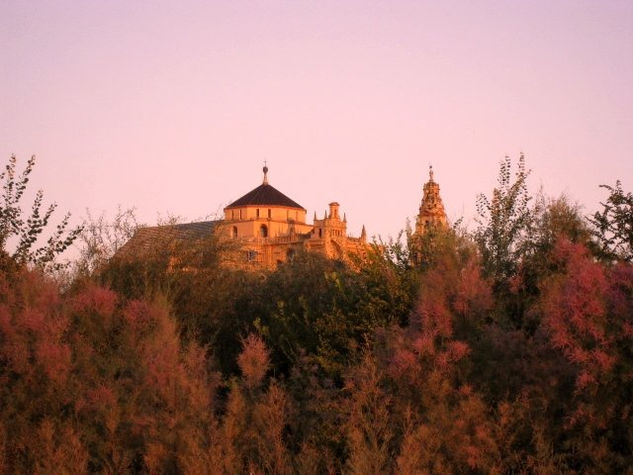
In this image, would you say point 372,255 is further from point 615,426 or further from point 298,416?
point 615,426

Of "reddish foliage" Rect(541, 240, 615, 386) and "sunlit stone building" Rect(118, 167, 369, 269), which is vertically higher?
"sunlit stone building" Rect(118, 167, 369, 269)

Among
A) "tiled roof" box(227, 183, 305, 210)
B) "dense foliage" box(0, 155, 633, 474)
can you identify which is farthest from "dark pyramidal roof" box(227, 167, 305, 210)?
"dense foliage" box(0, 155, 633, 474)

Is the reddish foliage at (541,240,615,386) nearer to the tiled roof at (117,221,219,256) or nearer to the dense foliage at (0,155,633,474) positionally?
Answer: the dense foliage at (0,155,633,474)

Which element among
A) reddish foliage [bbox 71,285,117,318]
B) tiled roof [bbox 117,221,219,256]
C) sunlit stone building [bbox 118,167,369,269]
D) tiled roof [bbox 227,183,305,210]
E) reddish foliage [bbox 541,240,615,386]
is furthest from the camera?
tiled roof [bbox 227,183,305,210]

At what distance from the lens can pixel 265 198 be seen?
4564 inches

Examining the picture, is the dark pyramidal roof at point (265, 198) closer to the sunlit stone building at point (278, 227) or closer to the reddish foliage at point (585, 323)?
the sunlit stone building at point (278, 227)

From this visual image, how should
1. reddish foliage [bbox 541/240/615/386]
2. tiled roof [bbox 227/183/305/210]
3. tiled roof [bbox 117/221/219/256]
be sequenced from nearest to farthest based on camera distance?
reddish foliage [bbox 541/240/615/386] → tiled roof [bbox 117/221/219/256] → tiled roof [bbox 227/183/305/210]

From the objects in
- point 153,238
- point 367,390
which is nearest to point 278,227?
point 153,238

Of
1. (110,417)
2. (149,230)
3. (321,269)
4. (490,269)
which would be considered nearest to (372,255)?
(490,269)

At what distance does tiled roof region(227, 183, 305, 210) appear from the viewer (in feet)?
378

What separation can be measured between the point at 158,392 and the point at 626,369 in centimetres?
715

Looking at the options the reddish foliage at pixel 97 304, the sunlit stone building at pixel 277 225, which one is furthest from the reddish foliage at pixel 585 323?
the sunlit stone building at pixel 277 225

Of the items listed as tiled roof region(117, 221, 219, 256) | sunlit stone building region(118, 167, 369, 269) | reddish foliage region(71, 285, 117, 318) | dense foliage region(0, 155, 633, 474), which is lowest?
dense foliage region(0, 155, 633, 474)

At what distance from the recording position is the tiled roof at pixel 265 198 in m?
115
